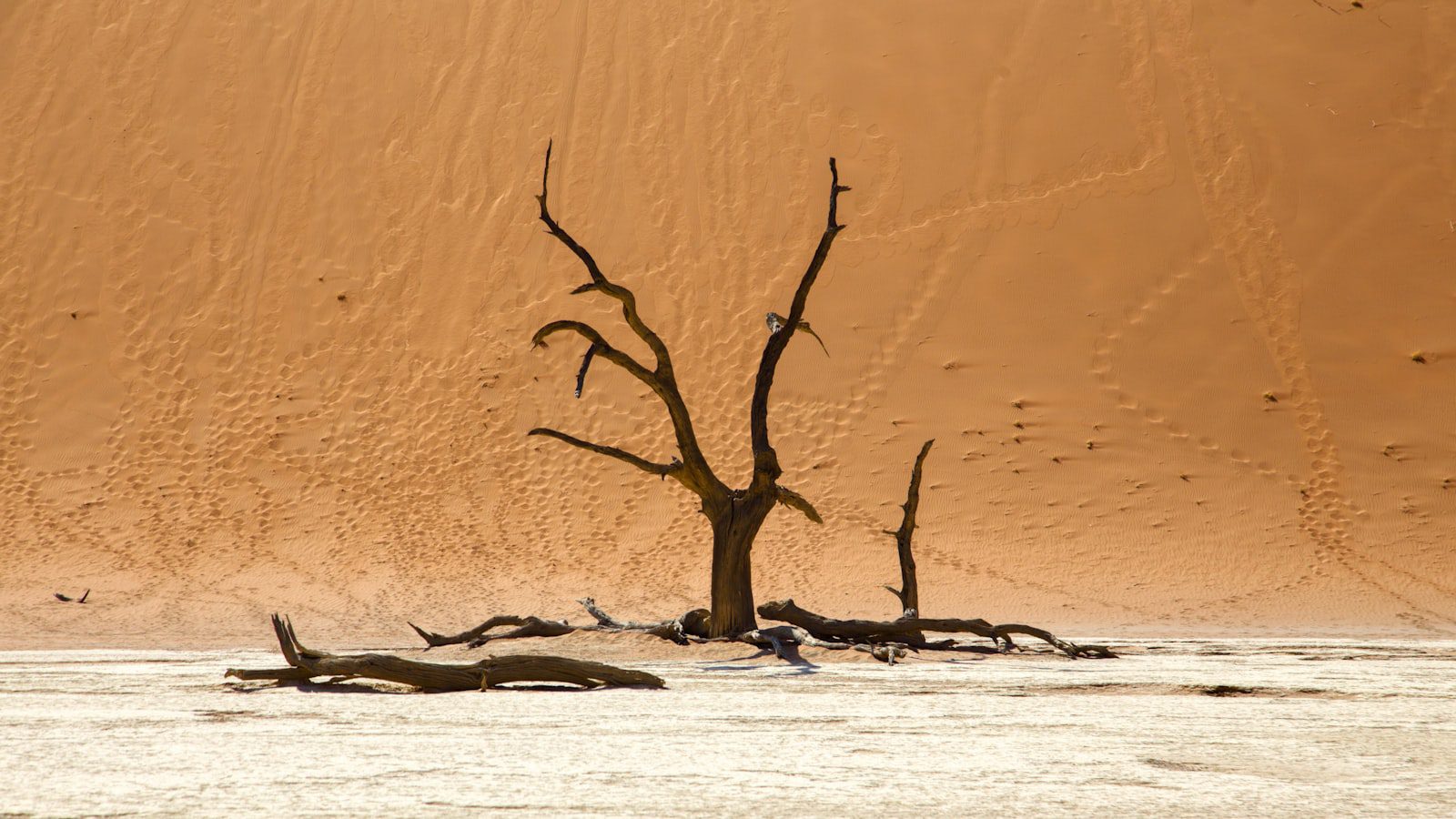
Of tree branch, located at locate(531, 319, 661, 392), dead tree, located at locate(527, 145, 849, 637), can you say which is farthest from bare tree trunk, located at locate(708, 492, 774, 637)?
tree branch, located at locate(531, 319, 661, 392)

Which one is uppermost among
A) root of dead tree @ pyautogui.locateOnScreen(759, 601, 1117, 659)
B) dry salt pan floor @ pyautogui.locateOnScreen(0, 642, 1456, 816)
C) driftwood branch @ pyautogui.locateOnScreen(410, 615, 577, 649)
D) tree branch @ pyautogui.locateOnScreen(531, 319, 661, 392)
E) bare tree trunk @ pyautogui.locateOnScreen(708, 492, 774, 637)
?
tree branch @ pyautogui.locateOnScreen(531, 319, 661, 392)

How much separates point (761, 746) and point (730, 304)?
1494cm

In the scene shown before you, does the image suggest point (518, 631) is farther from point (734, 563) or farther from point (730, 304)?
point (730, 304)

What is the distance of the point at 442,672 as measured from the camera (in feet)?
21.4

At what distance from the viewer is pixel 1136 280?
18.5 meters

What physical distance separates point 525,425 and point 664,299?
288 centimetres

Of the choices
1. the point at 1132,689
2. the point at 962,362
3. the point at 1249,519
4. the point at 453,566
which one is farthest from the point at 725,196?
the point at 1132,689

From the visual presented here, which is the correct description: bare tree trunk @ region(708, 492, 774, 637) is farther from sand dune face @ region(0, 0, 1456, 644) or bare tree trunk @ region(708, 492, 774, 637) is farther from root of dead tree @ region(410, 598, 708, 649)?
sand dune face @ region(0, 0, 1456, 644)

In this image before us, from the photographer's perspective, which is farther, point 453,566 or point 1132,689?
point 453,566

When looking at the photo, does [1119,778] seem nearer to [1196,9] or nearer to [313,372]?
[313,372]

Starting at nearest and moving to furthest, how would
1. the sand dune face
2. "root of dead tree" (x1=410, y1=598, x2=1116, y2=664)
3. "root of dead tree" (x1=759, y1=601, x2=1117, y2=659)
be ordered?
"root of dead tree" (x1=410, y1=598, x2=1116, y2=664), "root of dead tree" (x1=759, y1=601, x2=1117, y2=659), the sand dune face

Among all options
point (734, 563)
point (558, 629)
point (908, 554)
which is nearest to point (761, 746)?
point (734, 563)

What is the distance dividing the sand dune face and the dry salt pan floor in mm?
7233

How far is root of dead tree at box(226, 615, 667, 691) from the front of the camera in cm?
645
